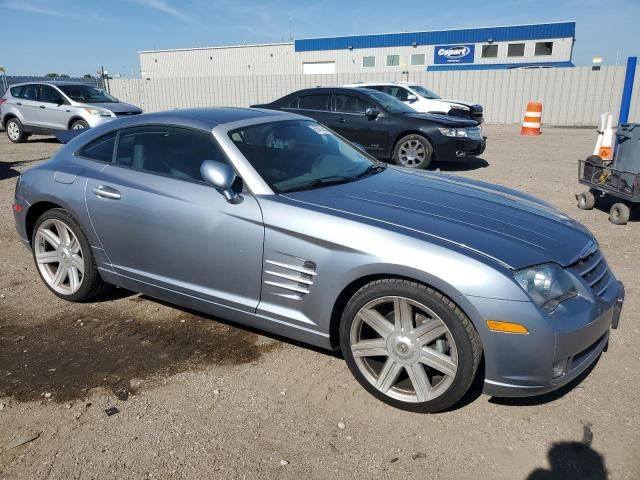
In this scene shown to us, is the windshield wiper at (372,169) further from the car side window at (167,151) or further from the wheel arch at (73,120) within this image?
the wheel arch at (73,120)

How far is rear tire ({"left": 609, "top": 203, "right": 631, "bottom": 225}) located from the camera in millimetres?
6324

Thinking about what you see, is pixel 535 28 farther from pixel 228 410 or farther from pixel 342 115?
pixel 228 410

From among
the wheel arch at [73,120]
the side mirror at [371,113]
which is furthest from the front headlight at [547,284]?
the wheel arch at [73,120]

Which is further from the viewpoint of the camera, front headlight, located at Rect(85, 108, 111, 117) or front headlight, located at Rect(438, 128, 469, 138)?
front headlight, located at Rect(85, 108, 111, 117)

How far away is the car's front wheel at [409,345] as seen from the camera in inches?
101

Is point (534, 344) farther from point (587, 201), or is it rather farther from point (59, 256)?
point (587, 201)

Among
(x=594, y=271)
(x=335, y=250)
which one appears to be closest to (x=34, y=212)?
(x=335, y=250)

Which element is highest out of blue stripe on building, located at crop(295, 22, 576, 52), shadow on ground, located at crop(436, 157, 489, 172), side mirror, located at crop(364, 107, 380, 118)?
blue stripe on building, located at crop(295, 22, 576, 52)

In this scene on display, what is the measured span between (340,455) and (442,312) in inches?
33.4

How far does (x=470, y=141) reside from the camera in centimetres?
984

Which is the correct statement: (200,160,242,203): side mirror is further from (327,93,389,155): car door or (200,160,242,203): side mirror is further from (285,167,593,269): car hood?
(327,93,389,155): car door

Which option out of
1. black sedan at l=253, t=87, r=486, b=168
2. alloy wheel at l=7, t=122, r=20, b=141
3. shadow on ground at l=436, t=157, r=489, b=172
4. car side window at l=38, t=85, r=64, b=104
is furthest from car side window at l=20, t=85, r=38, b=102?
shadow on ground at l=436, t=157, r=489, b=172

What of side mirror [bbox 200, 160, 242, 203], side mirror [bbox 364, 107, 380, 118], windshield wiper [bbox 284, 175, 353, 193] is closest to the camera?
side mirror [bbox 200, 160, 242, 203]

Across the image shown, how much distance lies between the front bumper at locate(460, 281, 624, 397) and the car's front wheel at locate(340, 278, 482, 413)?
9 cm
